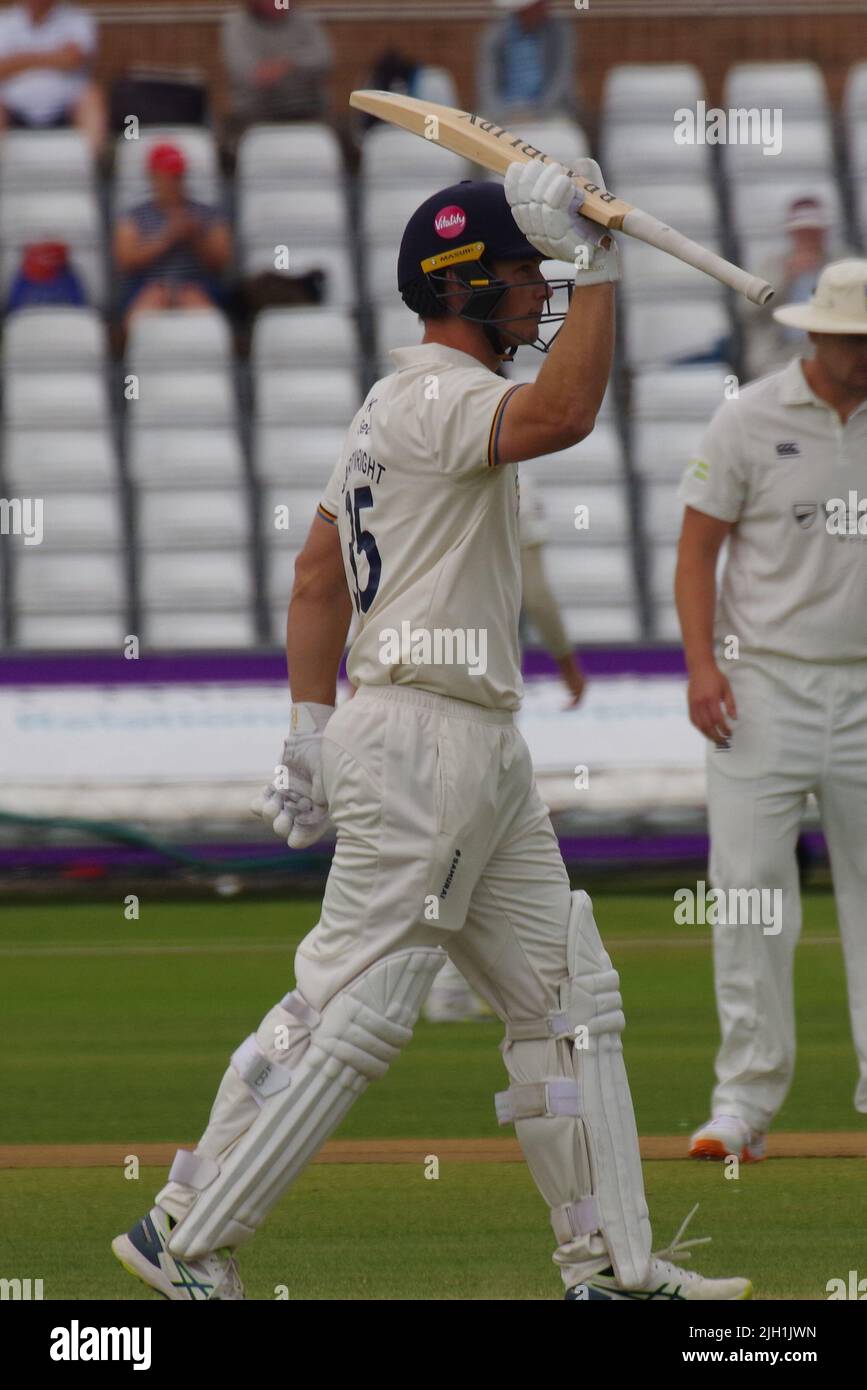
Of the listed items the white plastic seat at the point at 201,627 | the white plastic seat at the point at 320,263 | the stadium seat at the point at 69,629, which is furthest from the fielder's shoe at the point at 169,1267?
the white plastic seat at the point at 320,263

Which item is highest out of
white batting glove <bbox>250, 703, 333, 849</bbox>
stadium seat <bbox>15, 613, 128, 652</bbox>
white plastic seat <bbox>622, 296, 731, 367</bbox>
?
white plastic seat <bbox>622, 296, 731, 367</bbox>

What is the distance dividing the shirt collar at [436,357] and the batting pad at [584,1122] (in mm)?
1079

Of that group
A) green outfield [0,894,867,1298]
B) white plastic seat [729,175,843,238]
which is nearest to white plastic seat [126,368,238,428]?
white plastic seat [729,175,843,238]

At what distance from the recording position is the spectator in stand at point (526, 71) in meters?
15.8

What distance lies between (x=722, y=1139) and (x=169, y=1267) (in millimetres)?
2118

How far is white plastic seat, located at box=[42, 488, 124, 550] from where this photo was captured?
46.6 ft

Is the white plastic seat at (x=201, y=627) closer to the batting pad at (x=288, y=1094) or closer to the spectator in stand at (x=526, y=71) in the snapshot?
the spectator in stand at (x=526, y=71)

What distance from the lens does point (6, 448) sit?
47.5ft

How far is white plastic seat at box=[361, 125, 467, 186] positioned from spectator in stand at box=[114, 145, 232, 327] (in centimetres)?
126

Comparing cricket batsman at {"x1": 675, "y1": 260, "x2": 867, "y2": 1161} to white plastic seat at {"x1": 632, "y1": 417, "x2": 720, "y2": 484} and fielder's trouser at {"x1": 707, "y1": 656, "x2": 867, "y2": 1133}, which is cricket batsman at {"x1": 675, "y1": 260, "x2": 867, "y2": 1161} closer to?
fielder's trouser at {"x1": 707, "y1": 656, "x2": 867, "y2": 1133}
